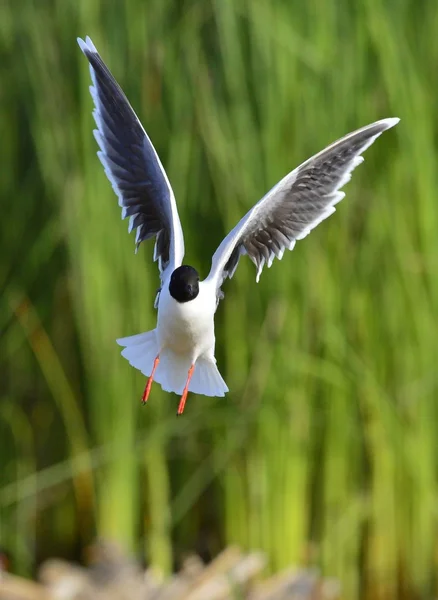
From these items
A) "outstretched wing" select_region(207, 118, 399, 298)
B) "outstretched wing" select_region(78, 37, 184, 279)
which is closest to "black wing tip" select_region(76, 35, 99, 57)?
"outstretched wing" select_region(78, 37, 184, 279)

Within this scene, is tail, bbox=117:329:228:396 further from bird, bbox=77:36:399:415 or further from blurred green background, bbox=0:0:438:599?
blurred green background, bbox=0:0:438:599

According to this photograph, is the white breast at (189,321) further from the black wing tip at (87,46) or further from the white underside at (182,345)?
the black wing tip at (87,46)

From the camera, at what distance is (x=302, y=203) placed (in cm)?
125

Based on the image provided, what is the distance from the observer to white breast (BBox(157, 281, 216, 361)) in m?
1.00

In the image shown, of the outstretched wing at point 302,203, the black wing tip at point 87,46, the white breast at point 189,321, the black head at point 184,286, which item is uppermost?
the black wing tip at point 87,46

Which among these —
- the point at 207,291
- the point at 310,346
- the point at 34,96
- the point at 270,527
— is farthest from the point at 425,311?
the point at 207,291

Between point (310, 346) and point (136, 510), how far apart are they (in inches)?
19.4

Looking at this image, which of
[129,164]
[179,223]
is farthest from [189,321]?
[129,164]

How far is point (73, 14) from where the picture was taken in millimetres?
2232

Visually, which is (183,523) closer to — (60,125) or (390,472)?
(390,472)

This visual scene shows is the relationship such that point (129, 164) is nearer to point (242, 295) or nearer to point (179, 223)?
point (179, 223)

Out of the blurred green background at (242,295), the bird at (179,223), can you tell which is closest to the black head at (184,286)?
the bird at (179,223)

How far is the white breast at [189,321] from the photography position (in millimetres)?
999

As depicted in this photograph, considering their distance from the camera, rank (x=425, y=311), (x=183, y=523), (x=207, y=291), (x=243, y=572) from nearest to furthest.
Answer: (x=207, y=291) → (x=243, y=572) → (x=425, y=311) → (x=183, y=523)
